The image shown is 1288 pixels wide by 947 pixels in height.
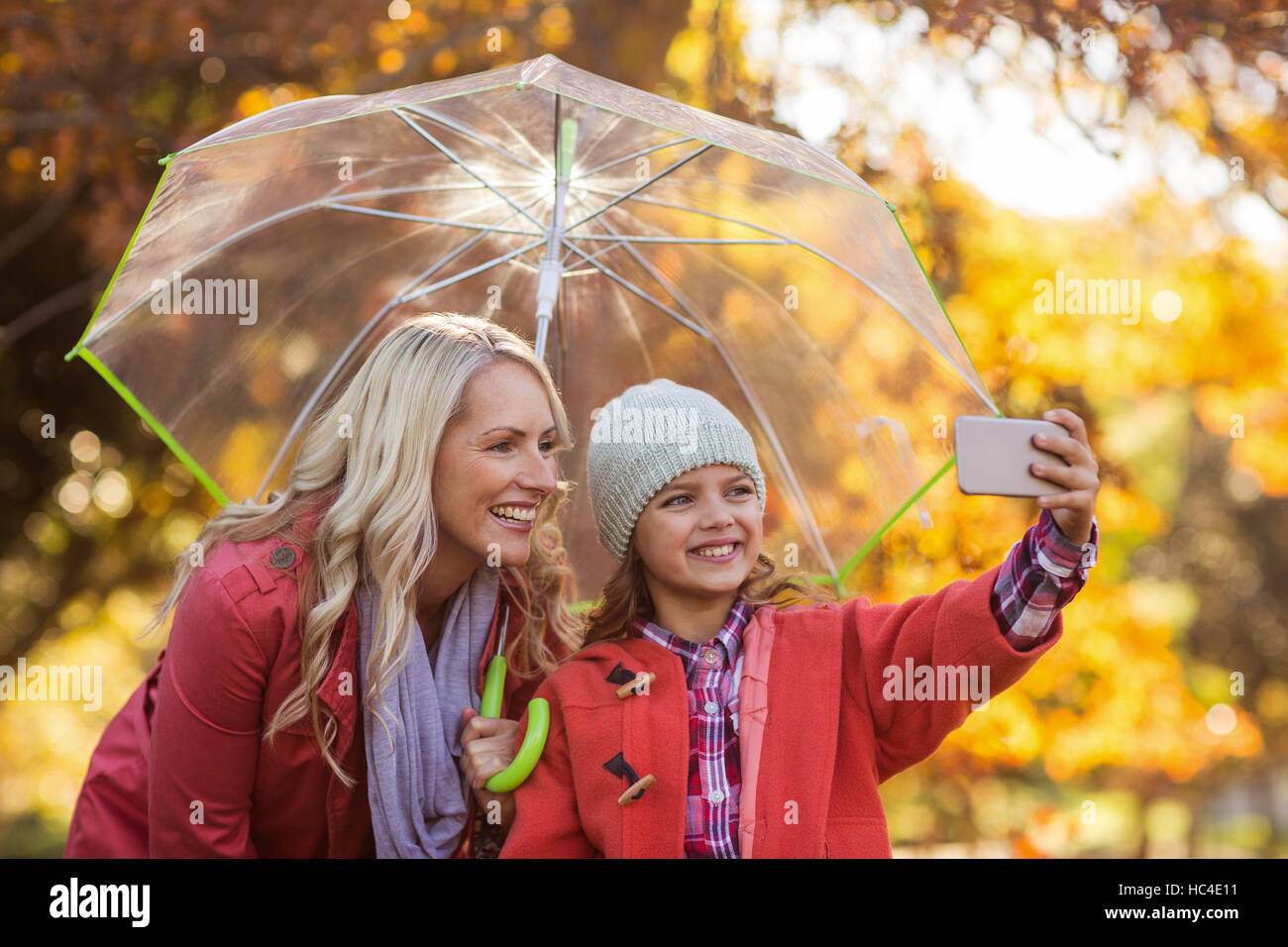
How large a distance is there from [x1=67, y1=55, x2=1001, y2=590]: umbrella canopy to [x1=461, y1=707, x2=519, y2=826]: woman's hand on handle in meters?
0.61

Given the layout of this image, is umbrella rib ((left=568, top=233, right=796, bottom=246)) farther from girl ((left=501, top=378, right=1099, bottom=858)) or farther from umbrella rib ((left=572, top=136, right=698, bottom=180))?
girl ((left=501, top=378, right=1099, bottom=858))

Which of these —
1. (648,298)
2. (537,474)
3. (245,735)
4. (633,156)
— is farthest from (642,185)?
(245,735)

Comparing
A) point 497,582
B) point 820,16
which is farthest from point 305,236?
point 820,16

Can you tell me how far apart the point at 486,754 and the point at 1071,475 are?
4.30ft

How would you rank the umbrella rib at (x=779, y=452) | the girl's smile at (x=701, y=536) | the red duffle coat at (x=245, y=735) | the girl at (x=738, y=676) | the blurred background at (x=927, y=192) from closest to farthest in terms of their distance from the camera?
1. the girl at (x=738, y=676)
2. the red duffle coat at (x=245, y=735)
3. the girl's smile at (x=701, y=536)
4. the umbrella rib at (x=779, y=452)
5. the blurred background at (x=927, y=192)

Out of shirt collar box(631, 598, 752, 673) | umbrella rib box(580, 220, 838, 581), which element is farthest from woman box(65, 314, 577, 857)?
umbrella rib box(580, 220, 838, 581)

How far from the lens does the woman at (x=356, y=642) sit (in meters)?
2.32

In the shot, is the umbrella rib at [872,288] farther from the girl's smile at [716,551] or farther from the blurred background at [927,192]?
the blurred background at [927,192]

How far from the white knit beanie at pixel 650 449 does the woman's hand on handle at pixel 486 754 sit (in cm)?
47

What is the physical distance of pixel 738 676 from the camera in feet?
7.93

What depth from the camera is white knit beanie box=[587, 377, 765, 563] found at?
7.95 feet

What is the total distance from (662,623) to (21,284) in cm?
495

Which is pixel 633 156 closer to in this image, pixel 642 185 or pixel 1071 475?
pixel 642 185

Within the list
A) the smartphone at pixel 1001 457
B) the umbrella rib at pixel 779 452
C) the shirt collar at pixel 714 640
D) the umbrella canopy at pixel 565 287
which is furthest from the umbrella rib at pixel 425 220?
the smartphone at pixel 1001 457
